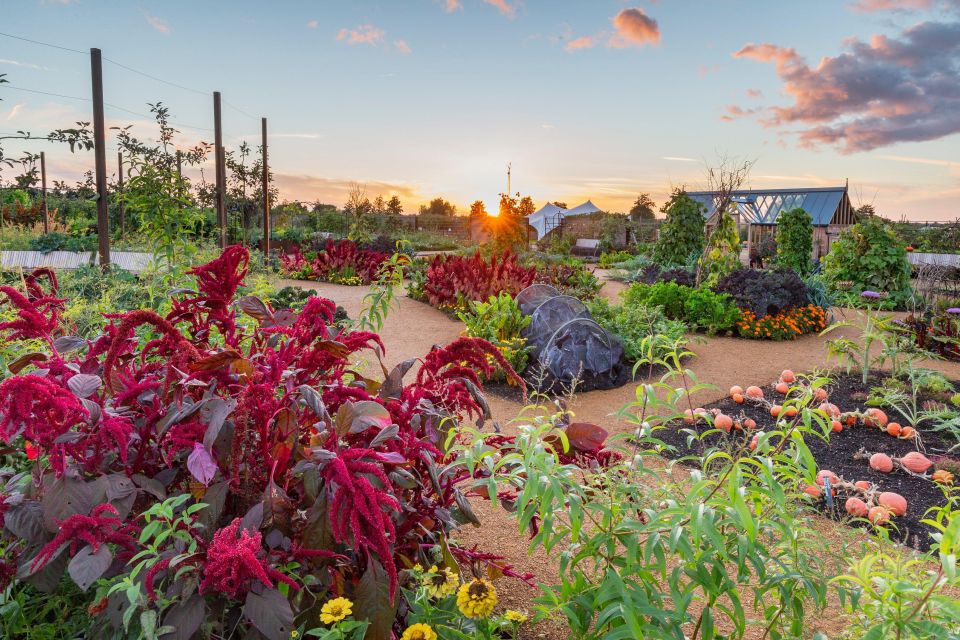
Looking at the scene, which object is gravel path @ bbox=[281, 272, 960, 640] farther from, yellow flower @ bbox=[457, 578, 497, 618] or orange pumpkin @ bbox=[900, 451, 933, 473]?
orange pumpkin @ bbox=[900, 451, 933, 473]

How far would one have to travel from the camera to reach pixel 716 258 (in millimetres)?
12305

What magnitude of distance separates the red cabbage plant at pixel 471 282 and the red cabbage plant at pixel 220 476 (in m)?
8.03

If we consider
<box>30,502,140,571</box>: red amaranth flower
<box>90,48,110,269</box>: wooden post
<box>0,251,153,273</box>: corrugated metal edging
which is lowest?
<box>30,502,140,571</box>: red amaranth flower

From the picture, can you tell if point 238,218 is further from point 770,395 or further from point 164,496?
point 164,496

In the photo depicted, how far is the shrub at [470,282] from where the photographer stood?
9.86 metres

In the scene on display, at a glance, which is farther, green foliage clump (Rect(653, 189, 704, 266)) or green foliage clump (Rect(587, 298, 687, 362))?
green foliage clump (Rect(653, 189, 704, 266))

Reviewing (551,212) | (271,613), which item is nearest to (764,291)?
(271,613)

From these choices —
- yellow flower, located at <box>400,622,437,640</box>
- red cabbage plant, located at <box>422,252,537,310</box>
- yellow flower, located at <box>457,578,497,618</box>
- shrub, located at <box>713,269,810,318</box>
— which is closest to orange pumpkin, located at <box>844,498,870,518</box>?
yellow flower, located at <box>457,578,497,618</box>

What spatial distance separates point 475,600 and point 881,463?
362cm

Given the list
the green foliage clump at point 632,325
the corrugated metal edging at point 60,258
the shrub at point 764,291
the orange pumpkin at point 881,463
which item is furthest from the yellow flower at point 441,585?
the corrugated metal edging at point 60,258

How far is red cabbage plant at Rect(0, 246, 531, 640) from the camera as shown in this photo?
1.13 metres

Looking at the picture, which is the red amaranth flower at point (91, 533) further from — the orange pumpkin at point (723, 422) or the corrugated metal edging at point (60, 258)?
the corrugated metal edging at point (60, 258)

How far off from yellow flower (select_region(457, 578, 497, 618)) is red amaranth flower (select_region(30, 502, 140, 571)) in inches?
28.3

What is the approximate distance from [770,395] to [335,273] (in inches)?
418
